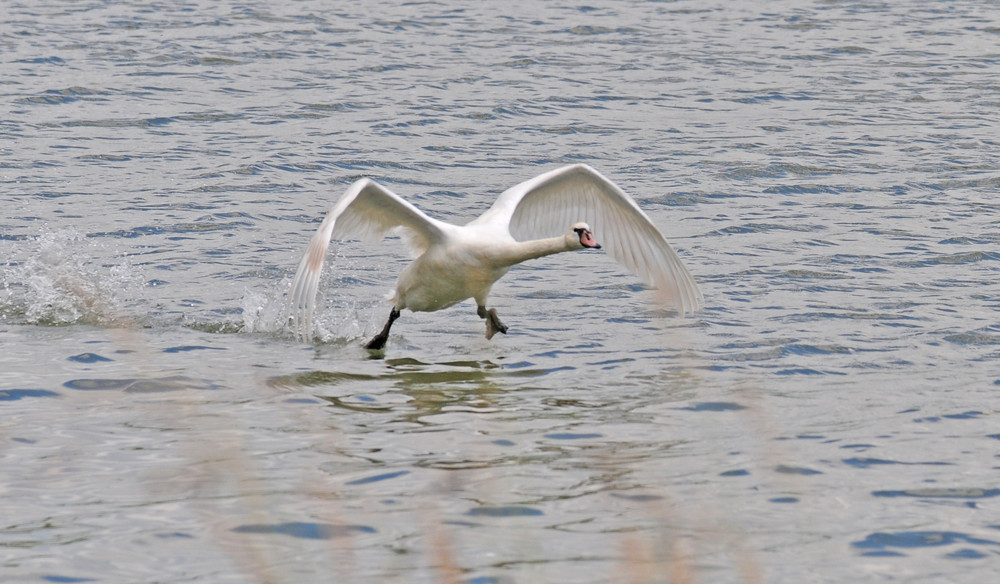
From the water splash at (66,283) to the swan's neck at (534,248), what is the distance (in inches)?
102

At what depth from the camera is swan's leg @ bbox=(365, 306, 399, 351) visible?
34.1ft

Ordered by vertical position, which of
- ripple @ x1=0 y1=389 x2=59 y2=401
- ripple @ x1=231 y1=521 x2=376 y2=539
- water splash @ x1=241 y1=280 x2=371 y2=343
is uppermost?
ripple @ x1=231 y1=521 x2=376 y2=539

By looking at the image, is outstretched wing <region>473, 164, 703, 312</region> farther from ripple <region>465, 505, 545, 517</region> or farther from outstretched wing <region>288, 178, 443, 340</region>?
ripple <region>465, 505, 545, 517</region>

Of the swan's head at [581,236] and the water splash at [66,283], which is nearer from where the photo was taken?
the swan's head at [581,236]

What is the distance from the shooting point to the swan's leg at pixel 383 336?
10.4 metres

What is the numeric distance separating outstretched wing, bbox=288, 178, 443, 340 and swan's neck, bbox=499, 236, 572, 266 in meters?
0.50

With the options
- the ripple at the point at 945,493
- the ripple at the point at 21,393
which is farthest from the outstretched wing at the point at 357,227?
the ripple at the point at 945,493

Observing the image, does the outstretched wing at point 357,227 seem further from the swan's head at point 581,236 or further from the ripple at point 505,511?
the ripple at point 505,511

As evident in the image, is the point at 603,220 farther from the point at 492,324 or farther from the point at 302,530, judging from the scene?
the point at 302,530

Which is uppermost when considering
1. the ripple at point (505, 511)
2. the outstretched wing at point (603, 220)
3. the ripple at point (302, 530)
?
the outstretched wing at point (603, 220)

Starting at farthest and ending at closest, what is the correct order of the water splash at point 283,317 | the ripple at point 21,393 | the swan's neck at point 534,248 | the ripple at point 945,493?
the water splash at point 283,317 → the swan's neck at point 534,248 → the ripple at point 21,393 → the ripple at point 945,493

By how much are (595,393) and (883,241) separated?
492 centimetres

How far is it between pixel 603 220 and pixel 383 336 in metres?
1.95

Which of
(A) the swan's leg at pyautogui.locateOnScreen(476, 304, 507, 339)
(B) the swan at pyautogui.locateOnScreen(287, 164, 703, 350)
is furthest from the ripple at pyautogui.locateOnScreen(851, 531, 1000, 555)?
(A) the swan's leg at pyautogui.locateOnScreen(476, 304, 507, 339)
